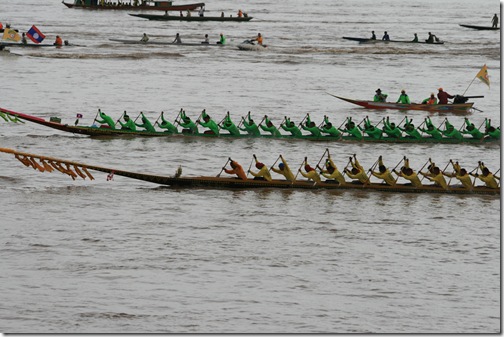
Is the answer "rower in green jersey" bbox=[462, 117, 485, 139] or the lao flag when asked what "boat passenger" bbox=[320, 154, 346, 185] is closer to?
"rower in green jersey" bbox=[462, 117, 485, 139]

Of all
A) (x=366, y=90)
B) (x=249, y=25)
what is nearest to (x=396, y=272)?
(x=366, y=90)

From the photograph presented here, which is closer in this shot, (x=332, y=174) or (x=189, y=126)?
(x=332, y=174)

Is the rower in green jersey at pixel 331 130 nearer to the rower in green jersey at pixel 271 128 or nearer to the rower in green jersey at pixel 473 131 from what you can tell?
the rower in green jersey at pixel 271 128

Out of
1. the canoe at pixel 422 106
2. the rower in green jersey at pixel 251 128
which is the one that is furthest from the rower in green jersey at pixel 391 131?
the canoe at pixel 422 106

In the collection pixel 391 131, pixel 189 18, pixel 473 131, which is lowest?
pixel 391 131

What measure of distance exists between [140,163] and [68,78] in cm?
2205

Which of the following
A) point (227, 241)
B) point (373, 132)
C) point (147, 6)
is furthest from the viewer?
point (147, 6)

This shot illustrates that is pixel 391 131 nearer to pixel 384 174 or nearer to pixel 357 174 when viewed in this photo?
pixel 384 174

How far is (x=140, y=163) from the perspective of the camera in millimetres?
32875

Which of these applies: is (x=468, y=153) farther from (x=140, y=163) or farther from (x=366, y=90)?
(x=366, y=90)

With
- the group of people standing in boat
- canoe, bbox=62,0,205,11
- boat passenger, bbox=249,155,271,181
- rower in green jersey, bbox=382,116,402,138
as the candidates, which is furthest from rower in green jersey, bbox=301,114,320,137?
canoe, bbox=62,0,205,11

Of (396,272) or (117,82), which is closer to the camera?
(396,272)

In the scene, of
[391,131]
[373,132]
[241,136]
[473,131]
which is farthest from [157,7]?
[473,131]

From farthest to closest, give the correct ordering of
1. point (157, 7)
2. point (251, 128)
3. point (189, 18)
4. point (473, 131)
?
point (157, 7) < point (189, 18) < point (473, 131) < point (251, 128)
